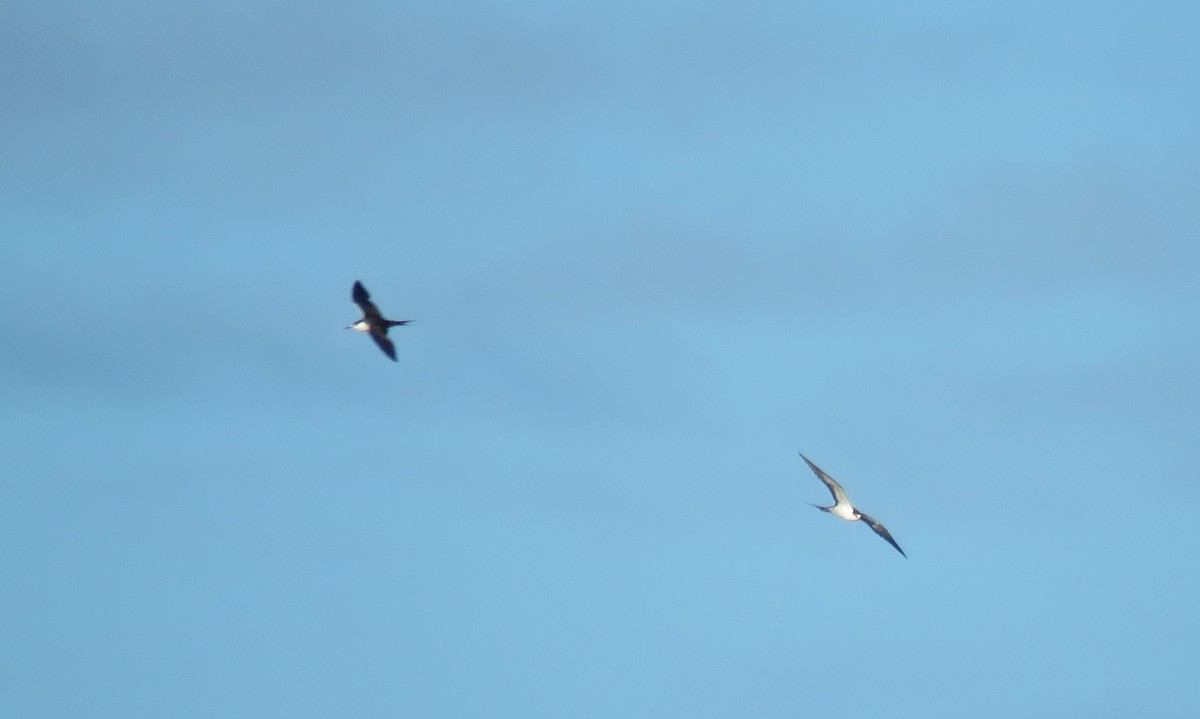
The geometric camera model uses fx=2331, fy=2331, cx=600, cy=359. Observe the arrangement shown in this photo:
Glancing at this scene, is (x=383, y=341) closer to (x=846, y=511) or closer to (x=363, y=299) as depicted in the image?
(x=363, y=299)

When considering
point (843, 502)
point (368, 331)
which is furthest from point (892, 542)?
point (368, 331)

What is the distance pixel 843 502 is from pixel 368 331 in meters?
17.0

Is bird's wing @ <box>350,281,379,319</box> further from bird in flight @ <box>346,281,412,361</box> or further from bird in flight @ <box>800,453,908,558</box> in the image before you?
bird in flight @ <box>800,453,908,558</box>

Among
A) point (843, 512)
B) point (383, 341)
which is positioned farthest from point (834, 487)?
point (383, 341)

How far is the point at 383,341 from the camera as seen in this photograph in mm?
69562

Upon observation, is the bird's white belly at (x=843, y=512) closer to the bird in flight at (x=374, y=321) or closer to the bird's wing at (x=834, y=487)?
the bird's wing at (x=834, y=487)

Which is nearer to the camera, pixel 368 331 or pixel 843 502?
pixel 368 331

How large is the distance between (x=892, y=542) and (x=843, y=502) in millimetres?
2844

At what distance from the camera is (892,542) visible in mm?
74000

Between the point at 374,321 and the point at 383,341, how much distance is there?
65cm

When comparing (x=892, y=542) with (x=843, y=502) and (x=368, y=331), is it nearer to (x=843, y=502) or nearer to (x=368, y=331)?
(x=843, y=502)

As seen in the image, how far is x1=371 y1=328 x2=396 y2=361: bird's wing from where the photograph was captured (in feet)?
227

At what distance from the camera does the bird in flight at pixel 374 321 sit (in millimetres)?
69062

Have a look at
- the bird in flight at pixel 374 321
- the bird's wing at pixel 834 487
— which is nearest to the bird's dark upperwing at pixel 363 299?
the bird in flight at pixel 374 321
